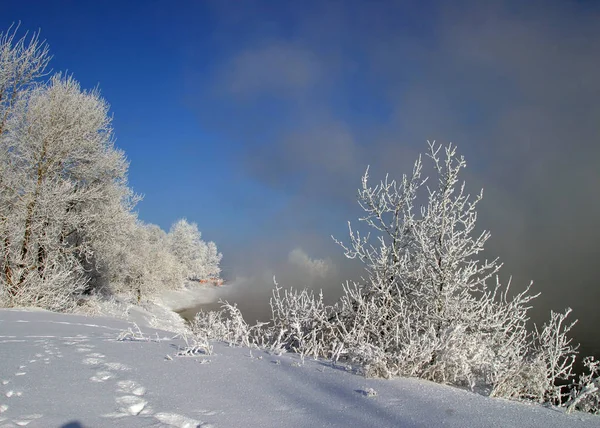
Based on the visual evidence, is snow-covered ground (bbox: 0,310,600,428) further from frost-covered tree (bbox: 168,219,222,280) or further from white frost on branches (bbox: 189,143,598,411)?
frost-covered tree (bbox: 168,219,222,280)

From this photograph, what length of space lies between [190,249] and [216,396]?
181ft

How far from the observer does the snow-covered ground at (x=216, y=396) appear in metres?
2.38

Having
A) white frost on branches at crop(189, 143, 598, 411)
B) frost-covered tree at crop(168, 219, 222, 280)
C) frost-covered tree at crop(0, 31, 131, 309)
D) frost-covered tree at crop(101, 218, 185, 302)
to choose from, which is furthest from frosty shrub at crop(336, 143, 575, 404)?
frost-covered tree at crop(168, 219, 222, 280)

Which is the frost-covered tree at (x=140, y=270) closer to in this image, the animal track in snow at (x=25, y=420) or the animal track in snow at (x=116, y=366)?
the animal track in snow at (x=116, y=366)

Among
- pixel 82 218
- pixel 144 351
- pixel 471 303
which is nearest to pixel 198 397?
pixel 144 351

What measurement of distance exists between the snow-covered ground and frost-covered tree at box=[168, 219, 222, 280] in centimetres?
5051

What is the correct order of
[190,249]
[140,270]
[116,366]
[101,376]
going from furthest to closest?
1. [190,249]
2. [140,270]
3. [116,366]
4. [101,376]

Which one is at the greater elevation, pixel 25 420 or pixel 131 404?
pixel 131 404

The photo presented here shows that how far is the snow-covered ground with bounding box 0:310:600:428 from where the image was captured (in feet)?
7.79

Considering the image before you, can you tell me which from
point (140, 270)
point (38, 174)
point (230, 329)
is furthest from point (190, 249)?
point (230, 329)

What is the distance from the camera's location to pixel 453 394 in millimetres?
3035

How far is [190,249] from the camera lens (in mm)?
55812

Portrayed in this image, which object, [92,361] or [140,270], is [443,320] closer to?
[92,361]

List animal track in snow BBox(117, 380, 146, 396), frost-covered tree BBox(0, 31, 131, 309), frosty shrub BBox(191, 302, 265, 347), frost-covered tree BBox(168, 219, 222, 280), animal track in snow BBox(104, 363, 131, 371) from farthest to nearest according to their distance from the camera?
frost-covered tree BBox(168, 219, 222, 280)
frost-covered tree BBox(0, 31, 131, 309)
frosty shrub BBox(191, 302, 265, 347)
animal track in snow BBox(104, 363, 131, 371)
animal track in snow BBox(117, 380, 146, 396)
